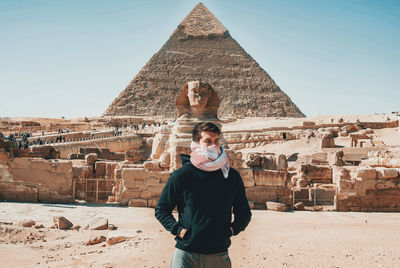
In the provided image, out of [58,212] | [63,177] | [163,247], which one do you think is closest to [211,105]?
[63,177]

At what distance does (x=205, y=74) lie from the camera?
167875 mm

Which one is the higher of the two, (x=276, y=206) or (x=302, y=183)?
(x=276, y=206)

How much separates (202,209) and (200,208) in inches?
0.4

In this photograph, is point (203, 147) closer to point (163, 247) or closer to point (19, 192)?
point (163, 247)

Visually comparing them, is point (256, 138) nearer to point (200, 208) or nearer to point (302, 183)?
point (302, 183)

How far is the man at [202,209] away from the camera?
7.80 ft

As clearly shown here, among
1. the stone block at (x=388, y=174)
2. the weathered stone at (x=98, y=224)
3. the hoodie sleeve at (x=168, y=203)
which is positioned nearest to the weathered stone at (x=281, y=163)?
the stone block at (x=388, y=174)

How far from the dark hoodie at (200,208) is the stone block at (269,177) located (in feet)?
11.8

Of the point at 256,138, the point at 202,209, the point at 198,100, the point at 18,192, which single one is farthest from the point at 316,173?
the point at 256,138

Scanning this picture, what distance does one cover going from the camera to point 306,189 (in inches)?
305

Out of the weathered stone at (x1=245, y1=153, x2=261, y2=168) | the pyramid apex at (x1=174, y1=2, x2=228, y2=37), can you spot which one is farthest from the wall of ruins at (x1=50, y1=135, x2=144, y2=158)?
the pyramid apex at (x1=174, y1=2, x2=228, y2=37)

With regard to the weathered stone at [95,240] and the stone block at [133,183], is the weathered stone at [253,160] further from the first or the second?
the weathered stone at [95,240]

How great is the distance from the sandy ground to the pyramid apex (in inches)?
6642

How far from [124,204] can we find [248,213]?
3.70 m
